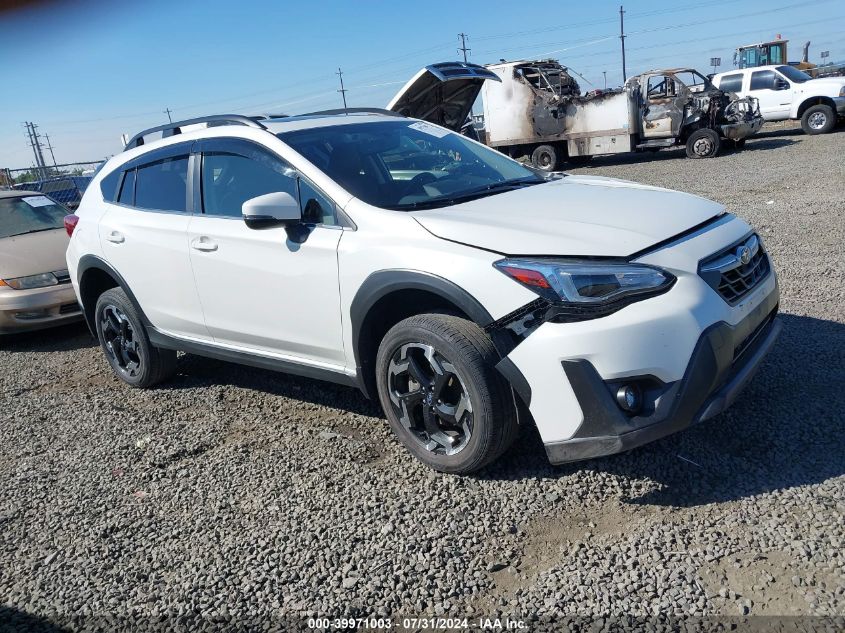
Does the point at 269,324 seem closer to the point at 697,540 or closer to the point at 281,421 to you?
the point at 281,421

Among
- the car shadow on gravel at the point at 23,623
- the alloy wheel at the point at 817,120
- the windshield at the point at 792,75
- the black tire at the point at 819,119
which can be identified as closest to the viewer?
the car shadow on gravel at the point at 23,623

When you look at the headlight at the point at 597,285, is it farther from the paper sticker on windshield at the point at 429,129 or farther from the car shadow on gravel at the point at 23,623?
the car shadow on gravel at the point at 23,623

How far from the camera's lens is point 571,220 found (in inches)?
123

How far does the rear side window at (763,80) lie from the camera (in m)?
20.0

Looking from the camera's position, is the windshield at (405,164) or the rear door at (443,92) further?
the rear door at (443,92)

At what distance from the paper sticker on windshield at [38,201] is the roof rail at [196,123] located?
12.8 ft

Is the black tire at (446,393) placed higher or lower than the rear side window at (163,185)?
lower

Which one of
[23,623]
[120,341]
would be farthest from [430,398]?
[120,341]

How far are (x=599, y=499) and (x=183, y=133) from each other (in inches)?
137

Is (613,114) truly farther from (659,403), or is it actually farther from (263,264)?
(659,403)

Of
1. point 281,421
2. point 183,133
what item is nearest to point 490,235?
point 281,421

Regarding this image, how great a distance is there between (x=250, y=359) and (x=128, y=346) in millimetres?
1621

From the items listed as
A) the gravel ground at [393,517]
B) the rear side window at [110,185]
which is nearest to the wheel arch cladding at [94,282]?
the rear side window at [110,185]

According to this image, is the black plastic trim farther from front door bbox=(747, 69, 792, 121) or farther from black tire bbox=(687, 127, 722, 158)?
front door bbox=(747, 69, 792, 121)
